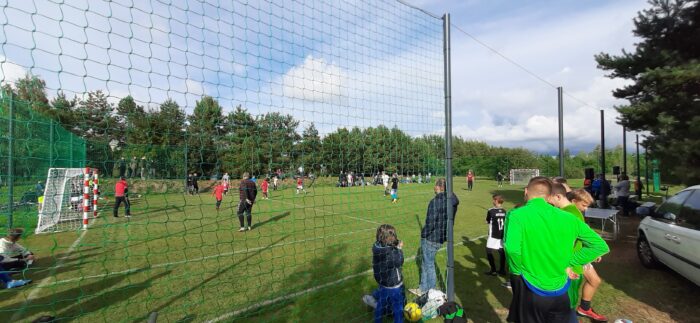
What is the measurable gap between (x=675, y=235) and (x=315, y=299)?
200 inches

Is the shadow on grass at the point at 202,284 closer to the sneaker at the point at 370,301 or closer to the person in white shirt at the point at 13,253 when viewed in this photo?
the sneaker at the point at 370,301

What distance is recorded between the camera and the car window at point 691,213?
3996 millimetres

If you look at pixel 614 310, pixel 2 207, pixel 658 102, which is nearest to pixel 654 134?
pixel 658 102

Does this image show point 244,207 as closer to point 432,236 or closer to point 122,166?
point 122,166

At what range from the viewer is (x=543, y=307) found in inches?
93.8

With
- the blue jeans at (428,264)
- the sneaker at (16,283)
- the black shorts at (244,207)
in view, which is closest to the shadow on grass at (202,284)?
the black shorts at (244,207)

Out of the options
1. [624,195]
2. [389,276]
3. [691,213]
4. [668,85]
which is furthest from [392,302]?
[624,195]

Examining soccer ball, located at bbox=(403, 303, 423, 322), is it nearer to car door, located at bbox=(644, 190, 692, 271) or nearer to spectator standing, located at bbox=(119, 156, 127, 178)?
spectator standing, located at bbox=(119, 156, 127, 178)

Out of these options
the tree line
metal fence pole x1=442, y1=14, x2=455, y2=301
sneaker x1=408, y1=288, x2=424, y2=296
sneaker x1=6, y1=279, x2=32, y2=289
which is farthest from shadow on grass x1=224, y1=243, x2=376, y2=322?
sneaker x1=6, y1=279, x2=32, y2=289

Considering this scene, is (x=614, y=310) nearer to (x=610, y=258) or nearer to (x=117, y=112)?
(x=610, y=258)

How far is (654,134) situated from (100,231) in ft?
57.5

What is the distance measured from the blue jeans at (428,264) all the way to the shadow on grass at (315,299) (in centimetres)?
90

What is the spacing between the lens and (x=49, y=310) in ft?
12.9

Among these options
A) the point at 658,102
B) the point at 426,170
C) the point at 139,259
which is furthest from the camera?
the point at 658,102
